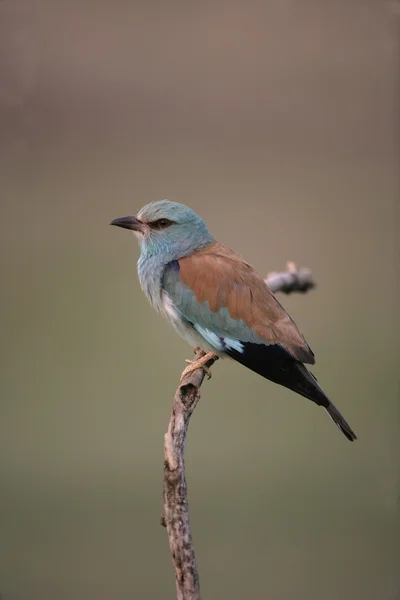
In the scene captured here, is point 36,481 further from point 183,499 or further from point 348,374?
point 183,499

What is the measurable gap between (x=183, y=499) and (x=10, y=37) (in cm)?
194

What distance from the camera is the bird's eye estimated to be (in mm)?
1796

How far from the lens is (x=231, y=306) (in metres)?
1.59

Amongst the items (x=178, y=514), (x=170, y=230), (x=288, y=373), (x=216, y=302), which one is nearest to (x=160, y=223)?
(x=170, y=230)

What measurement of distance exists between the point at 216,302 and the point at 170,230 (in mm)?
284

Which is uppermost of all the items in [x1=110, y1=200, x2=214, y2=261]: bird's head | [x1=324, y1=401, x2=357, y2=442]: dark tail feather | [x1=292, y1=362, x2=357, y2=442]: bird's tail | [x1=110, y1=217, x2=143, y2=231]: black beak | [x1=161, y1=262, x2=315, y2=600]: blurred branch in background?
[x1=110, y1=217, x2=143, y2=231]: black beak

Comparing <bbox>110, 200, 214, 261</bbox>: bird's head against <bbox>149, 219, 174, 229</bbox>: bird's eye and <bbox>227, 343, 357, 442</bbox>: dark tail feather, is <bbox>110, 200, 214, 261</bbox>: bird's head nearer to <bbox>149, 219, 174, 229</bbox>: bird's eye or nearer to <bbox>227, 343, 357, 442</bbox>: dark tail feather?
<bbox>149, 219, 174, 229</bbox>: bird's eye

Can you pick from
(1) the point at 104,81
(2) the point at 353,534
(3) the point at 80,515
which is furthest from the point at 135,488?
(1) the point at 104,81

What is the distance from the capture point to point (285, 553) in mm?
2152

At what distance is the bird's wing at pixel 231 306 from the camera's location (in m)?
1.53

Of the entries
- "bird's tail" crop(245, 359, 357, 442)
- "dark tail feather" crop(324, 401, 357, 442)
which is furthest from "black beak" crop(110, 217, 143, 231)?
"dark tail feather" crop(324, 401, 357, 442)

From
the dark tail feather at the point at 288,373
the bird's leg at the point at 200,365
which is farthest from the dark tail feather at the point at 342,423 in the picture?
the bird's leg at the point at 200,365

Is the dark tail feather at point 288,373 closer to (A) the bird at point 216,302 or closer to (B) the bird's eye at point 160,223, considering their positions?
(A) the bird at point 216,302

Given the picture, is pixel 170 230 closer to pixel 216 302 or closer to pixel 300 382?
pixel 216 302
